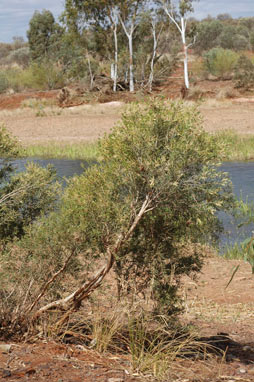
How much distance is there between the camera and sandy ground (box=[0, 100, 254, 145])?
26688mm

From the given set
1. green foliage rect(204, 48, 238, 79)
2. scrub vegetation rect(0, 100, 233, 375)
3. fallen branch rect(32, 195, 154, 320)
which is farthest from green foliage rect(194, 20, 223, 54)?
fallen branch rect(32, 195, 154, 320)

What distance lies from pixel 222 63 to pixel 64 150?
19039 millimetres

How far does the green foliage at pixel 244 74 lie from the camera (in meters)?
35.5

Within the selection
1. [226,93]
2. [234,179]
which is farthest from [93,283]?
[226,93]

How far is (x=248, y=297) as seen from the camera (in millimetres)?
8219

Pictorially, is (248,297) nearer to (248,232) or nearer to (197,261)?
(197,261)

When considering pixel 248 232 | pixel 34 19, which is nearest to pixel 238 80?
pixel 34 19

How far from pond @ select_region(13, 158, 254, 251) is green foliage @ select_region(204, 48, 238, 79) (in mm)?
19913

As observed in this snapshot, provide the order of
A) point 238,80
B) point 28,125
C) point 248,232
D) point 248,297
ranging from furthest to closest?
1. point 238,80
2. point 28,125
3. point 248,232
4. point 248,297

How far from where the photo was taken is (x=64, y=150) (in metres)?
23.7

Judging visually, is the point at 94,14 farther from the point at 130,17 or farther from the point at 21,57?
the point at 21,57

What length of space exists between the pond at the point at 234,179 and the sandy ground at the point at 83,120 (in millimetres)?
4586

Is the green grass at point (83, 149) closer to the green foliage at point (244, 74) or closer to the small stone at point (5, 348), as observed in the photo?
the green foliage at point (244, 74)

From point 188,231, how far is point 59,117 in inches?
1007
